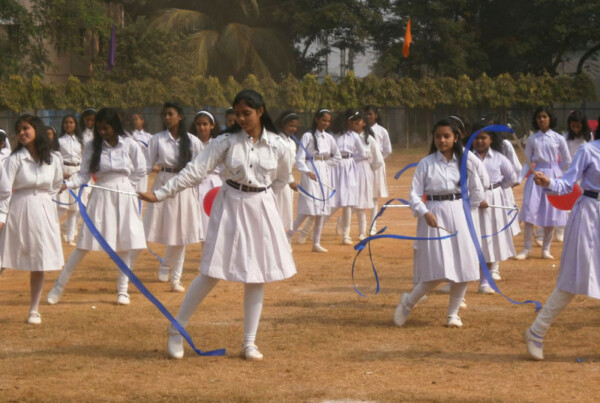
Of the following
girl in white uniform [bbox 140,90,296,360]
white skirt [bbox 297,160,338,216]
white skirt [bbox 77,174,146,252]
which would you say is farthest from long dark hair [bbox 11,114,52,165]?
white skirt [bbox 297,160,338,216]

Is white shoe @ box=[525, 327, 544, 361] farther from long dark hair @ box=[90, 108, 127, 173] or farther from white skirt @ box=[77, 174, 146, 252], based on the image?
long dark hair @ box=[90, 108, 127, 173]

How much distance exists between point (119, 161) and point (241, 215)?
287 centimetres

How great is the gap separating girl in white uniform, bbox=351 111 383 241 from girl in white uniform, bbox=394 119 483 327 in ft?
21.1

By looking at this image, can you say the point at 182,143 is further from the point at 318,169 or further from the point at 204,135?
the point at 318,169

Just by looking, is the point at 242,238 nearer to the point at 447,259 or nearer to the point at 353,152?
the point at 447,259

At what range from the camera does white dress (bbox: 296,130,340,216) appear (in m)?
13.8

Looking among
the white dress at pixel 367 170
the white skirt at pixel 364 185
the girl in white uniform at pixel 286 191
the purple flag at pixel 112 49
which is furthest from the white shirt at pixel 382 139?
the purple flag at pixel 112 49

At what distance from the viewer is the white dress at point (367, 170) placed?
48.2ft

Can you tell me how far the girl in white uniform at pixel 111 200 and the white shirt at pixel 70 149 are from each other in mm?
5181

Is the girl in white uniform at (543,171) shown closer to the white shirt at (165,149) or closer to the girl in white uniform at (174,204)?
the girl in white uniform at (174,204)

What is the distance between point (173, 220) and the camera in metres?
10.3

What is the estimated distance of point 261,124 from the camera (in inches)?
276

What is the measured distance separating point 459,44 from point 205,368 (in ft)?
128

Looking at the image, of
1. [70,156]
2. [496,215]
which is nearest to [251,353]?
[496,215]
